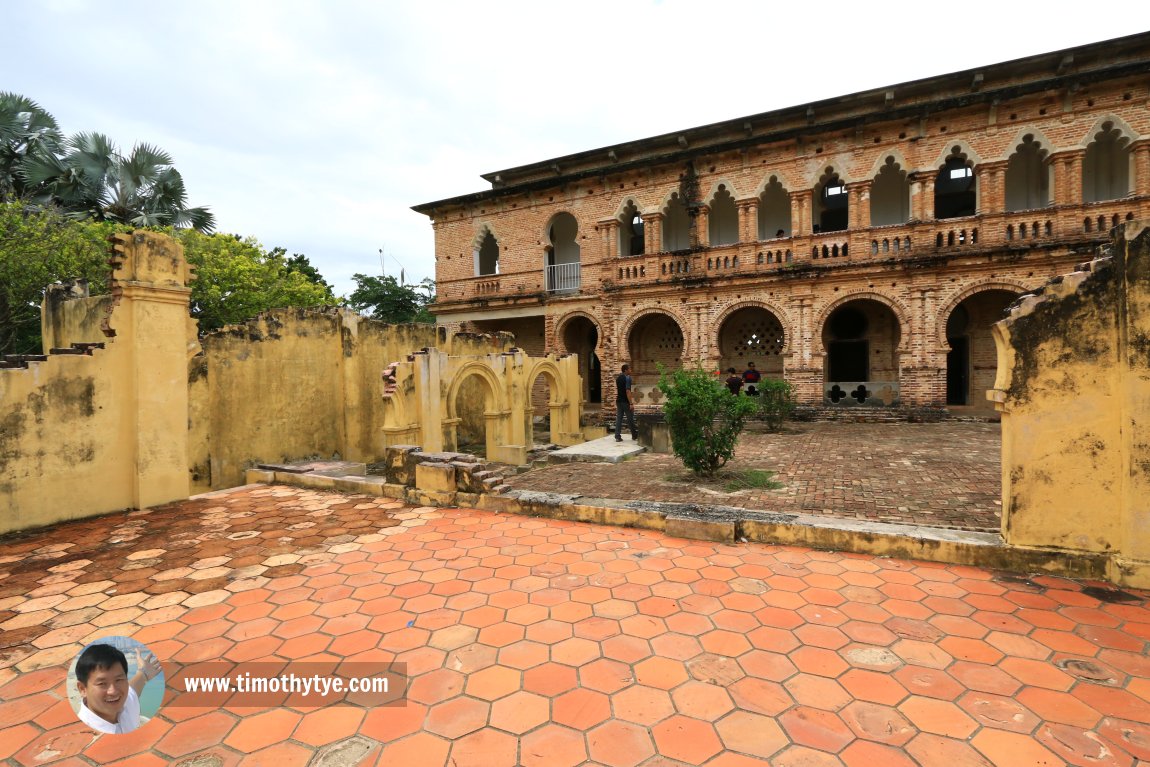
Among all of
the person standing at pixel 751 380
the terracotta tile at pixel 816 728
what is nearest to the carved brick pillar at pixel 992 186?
the person standing at pixel 751 380

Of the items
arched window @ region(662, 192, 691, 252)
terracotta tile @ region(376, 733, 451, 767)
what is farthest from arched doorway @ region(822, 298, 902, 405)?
terracotta tile @ region(376, 733, 451, 767)

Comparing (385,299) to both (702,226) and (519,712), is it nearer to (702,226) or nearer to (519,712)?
(702,226)

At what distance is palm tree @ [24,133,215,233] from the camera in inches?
677

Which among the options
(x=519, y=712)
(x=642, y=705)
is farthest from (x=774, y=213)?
(x=519, y=712)

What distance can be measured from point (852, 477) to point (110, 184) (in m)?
24.9

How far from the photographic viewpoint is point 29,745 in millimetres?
2068

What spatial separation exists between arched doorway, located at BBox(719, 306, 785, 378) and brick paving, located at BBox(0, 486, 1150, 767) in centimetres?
1364

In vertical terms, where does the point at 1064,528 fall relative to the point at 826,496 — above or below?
above

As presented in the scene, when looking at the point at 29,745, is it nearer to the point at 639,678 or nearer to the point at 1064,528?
the point at 639,678

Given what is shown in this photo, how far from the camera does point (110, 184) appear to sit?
18.2m

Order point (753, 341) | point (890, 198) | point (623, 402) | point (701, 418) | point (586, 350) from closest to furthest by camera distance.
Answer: point (701, 418) < point (623, 402) < point (890, 198) < point (753, 341) < point (586, 350)

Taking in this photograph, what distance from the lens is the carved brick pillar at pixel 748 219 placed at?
50.6ft

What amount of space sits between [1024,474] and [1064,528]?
43 cm

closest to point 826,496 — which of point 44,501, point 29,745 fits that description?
point 29,745
